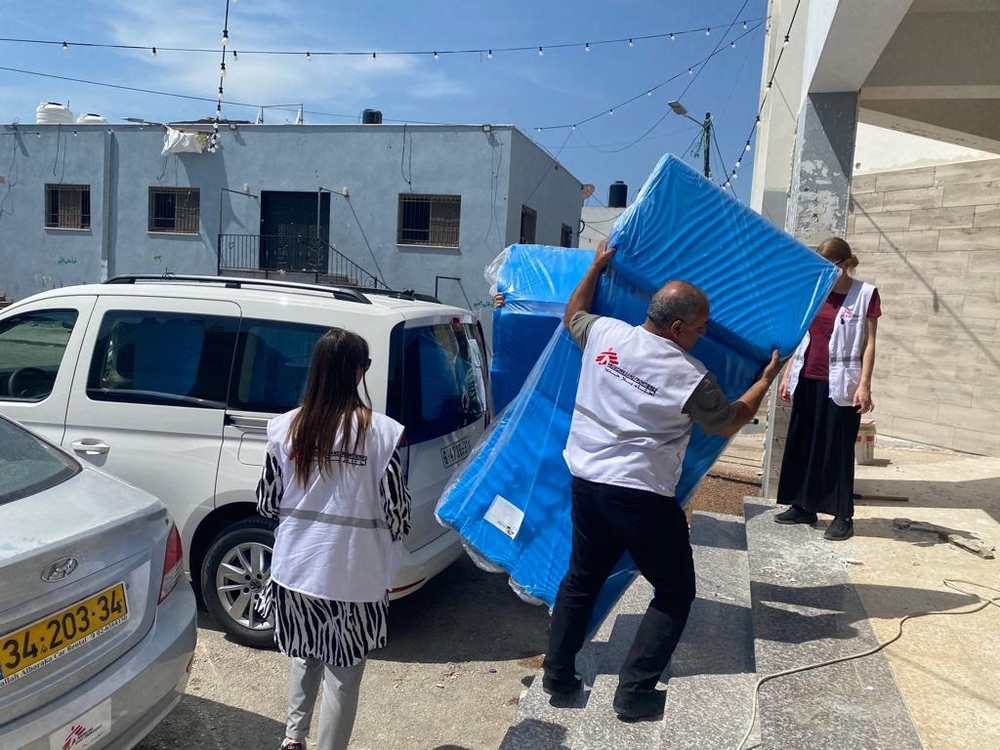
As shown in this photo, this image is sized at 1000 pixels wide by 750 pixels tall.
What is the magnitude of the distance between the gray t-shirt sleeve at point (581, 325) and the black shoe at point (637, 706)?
1416mm

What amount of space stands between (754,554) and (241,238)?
20445 mm

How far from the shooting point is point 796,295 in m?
3.16

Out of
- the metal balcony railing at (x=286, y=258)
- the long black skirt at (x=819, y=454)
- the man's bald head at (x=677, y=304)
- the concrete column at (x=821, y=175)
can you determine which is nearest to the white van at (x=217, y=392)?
the man's bald head at (x=677, y=304)

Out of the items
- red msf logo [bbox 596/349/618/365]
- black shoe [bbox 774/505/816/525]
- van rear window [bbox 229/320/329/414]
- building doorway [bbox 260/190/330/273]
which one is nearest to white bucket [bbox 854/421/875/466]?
black shoe [bbox 774/505/816/525]

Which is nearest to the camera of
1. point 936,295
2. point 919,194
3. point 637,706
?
point 637,706

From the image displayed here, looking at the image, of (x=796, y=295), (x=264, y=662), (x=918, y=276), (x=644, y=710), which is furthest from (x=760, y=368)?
(x=918, y=276)

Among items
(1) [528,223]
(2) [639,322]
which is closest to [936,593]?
(2) [639,322]

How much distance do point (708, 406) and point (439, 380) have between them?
1.88 metres

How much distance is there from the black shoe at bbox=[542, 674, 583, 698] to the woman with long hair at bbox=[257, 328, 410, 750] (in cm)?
87

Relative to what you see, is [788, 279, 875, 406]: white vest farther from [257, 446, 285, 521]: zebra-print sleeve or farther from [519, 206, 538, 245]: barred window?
[519, 206, 538, 245]: barred window

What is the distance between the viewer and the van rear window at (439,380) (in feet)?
13.4

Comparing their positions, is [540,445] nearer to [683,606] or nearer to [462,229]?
[683,606]

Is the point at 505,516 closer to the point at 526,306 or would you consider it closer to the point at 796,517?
the point at 526,306

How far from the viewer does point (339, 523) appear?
2674 mm
